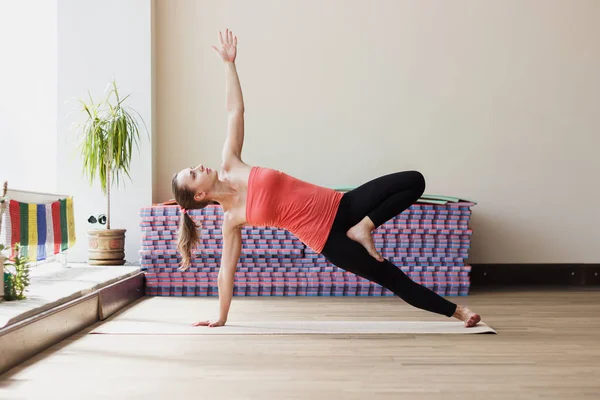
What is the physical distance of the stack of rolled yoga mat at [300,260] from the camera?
476 centimetres

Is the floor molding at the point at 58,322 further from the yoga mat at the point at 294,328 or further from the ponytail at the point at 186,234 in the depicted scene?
the ponytail at the point at 186,234

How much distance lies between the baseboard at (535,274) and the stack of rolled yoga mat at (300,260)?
0.68 metres

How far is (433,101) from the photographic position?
17.7 feet

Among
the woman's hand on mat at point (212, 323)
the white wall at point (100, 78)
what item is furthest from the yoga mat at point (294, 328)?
Result: the white wall at point (100, 78)

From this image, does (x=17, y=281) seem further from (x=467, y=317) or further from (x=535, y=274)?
(x=535, y=274)

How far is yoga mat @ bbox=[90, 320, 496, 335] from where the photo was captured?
3223 mm

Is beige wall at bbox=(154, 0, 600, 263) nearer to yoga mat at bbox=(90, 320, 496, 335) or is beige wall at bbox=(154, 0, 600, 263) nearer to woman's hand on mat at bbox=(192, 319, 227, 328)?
yoga mat at bbox=(90, 320, 496, 335)

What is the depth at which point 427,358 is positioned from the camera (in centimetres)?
264

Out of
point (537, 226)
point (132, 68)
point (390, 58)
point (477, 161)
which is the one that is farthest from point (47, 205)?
point (537, 226)

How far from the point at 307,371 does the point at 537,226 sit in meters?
3.68

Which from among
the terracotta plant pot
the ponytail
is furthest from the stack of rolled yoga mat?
the ponytail

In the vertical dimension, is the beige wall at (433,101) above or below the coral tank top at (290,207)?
above

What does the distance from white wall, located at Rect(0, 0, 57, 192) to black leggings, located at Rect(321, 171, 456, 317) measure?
323 centimetres

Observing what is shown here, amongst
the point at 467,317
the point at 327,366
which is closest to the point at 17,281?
the point at 327,366
